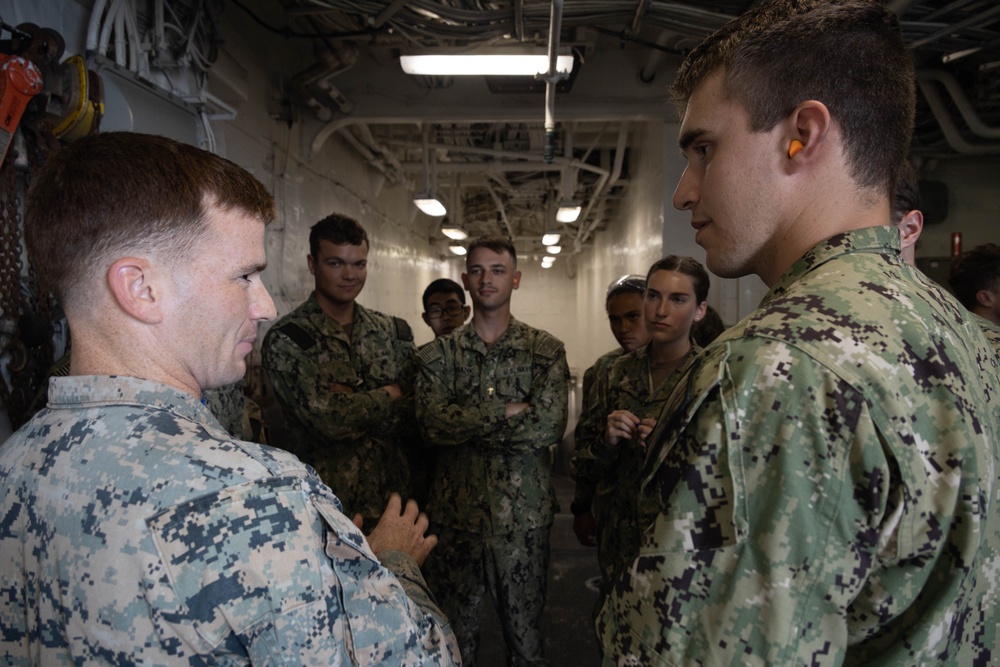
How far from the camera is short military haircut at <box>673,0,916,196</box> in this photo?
0.87m

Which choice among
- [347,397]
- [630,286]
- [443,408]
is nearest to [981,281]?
[630,286]

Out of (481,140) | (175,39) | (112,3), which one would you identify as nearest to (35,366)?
(112,3)

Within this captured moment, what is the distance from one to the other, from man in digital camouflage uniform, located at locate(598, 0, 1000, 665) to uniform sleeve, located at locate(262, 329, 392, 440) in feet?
6.22

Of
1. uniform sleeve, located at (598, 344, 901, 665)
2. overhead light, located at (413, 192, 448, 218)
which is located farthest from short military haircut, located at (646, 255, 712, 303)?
overhead light, located at (413, 192, 448, 218)

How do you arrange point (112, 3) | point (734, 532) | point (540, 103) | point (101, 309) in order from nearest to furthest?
point (734, 532)
point (101, 309)
point (112, 3)
point (540, 103)

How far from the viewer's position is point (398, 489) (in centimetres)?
299

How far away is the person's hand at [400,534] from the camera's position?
4.08 feet

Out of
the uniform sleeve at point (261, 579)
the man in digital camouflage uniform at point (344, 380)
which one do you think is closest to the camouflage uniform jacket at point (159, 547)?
the uniform sleeve at point (261, 579)

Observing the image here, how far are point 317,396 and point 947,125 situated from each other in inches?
197

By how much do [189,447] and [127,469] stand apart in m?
0.08

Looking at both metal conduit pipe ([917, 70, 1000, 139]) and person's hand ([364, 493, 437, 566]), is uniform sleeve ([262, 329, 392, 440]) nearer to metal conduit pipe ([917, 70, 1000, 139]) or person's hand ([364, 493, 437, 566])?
person's hand ([364, 493, 437, 566])

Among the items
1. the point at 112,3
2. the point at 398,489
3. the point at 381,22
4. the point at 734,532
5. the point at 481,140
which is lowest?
the point at 398,489

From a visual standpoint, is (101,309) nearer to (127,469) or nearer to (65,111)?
(127,469)

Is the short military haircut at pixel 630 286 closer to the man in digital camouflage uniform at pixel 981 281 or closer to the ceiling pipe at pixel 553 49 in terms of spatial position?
the ceiling pipe at pixel 553 49
